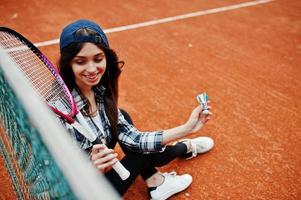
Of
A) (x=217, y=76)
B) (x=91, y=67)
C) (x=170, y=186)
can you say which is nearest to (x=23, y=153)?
(x=91, y=67)

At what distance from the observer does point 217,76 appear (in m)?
4.18

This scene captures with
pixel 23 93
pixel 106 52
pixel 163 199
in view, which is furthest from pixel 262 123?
pixel 23 93

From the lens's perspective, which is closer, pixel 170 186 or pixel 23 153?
pixel 23 153

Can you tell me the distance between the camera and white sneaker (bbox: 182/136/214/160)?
297 cm

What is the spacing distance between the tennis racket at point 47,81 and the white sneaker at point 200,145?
1.11 meters

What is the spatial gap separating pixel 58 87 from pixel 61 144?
1.33 metres

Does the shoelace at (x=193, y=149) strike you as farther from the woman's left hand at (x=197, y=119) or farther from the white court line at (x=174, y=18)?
the white court line at (x=174, y=18)

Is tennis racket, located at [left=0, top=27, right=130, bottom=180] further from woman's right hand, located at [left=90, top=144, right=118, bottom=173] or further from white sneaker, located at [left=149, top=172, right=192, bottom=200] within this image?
white sneaker, located at [left=149, top=172, right=192, bottom=200]

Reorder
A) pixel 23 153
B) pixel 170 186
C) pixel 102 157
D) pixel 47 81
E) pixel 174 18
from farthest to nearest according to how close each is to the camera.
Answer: pixel 174 18 → pixel 170 186 → pixel 47 81 → pixel 102 157 → pixel 23 153

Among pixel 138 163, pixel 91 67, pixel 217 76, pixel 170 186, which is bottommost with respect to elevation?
pixel 170 186

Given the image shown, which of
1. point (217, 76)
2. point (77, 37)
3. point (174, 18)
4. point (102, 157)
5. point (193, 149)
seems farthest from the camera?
point (174, 18)

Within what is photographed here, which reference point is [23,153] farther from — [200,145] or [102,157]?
[200,145]

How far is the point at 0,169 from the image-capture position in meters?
2.81

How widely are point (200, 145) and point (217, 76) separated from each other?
1428 millimetres
